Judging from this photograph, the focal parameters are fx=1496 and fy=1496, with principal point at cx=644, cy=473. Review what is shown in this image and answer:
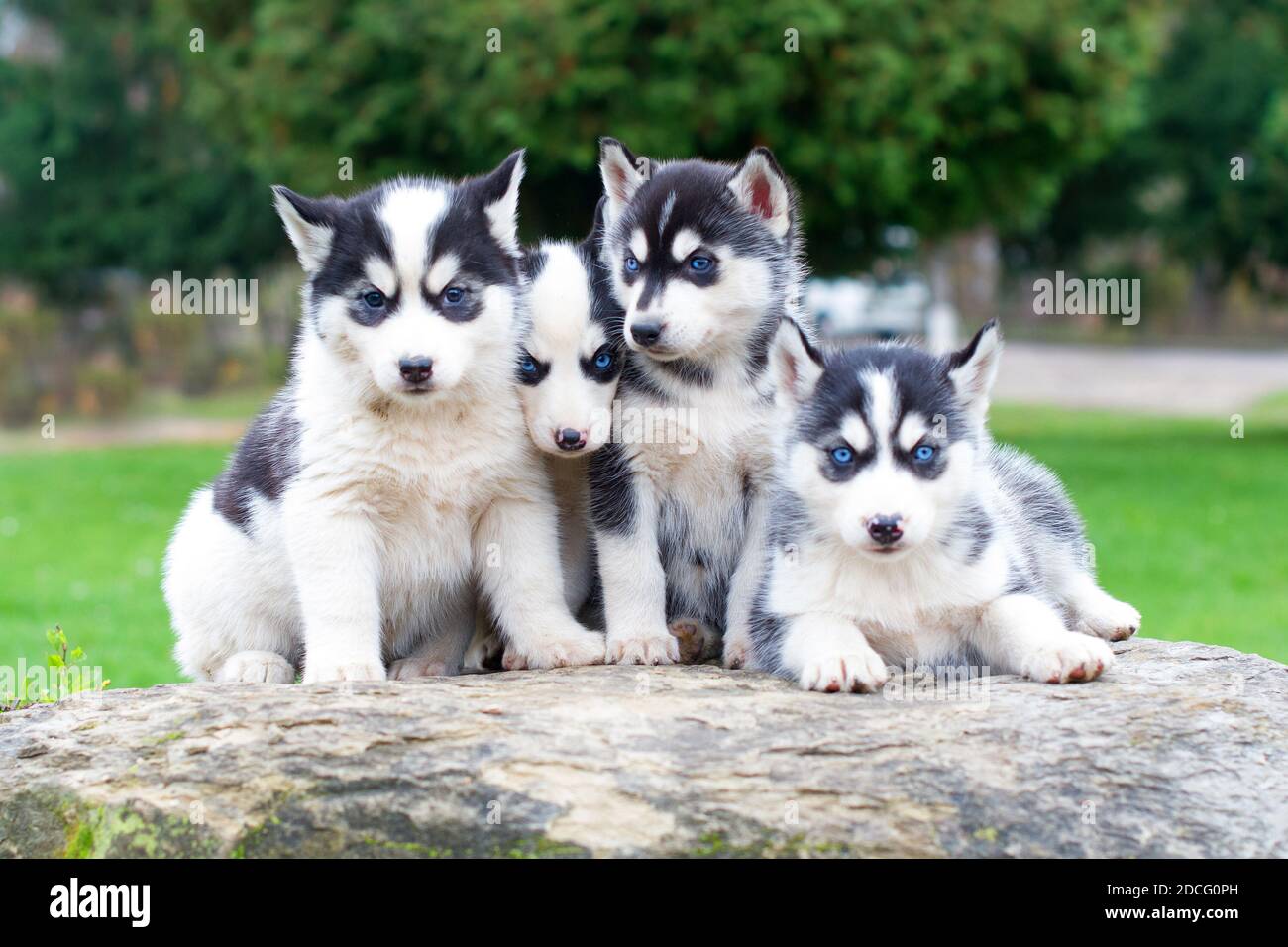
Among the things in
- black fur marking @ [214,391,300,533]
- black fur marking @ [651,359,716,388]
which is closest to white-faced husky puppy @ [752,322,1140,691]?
black fur marking @ [651,359,716,388]

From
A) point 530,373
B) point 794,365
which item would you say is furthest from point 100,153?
point 794,365

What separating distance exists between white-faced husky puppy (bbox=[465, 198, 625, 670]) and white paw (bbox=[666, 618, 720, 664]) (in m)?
0.51

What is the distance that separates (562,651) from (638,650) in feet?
0.97

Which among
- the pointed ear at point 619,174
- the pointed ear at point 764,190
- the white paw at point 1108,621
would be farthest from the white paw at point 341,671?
the white paw at point 1108,621

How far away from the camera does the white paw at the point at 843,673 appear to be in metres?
5.23

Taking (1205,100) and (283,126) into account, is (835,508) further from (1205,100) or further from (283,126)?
(1205,100)

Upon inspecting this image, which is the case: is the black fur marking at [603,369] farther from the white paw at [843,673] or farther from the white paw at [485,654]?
the white paw at [843,673]

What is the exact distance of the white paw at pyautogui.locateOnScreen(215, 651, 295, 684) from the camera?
605 centimetres

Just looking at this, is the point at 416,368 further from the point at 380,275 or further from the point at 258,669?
the point at 258,669

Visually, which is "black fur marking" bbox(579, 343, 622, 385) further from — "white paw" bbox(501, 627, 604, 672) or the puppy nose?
"white paw" bbox(501, 627, 604, 672)

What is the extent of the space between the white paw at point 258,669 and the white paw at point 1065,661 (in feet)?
9.71

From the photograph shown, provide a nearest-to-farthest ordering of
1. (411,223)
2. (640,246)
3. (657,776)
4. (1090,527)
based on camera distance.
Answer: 1. (657,776)
2. (411,223)
3. (640,246)
4. (1090,527)

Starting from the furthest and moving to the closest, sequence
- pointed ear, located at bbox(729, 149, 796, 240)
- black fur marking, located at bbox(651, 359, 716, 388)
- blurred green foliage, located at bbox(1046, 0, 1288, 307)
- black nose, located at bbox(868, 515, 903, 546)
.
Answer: blurred green foliage, located at bbox(1046, 0, 1288, 307)
pointed ear, located at bbox(729, 149, 796, 240)
black fur marking, located at bbox(651, 359, 716, 388)
black nose, located at bbox(868, 515, 903, 546)

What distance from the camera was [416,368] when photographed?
5.20 m
